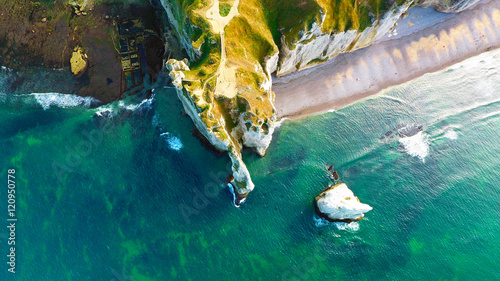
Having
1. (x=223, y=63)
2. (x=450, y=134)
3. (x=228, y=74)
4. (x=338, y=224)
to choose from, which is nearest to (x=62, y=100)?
(x=223, y=63)

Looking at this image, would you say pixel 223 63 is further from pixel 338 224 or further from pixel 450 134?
pixel 450 134

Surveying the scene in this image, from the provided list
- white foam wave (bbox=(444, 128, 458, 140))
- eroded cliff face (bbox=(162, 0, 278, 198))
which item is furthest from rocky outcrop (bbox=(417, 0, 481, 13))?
eroded cliff face (bbox=(162, 0, 278, 198))

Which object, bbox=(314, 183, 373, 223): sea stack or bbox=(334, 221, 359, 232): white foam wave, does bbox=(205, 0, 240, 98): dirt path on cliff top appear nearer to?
bbox=(314, 183, 373, 223): sea stack

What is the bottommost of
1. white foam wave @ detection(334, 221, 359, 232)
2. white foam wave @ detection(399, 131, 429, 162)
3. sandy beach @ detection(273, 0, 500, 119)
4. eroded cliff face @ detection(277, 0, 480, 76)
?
white foam wave @ detection(334, 221, 359, 232)

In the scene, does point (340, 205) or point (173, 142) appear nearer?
point (340, 205)

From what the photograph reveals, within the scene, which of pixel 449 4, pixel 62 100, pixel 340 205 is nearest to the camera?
pixel 340 205

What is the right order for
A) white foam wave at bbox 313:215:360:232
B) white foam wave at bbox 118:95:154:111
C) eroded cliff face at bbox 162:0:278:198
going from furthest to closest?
1. white foam wave at bbox 118:95:154:111
2. white foam wave at bbox 313:215:360:232
3. eroded cliff face at bbox 162:0:278:198

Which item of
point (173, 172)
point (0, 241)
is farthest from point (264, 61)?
point (0, 241)
